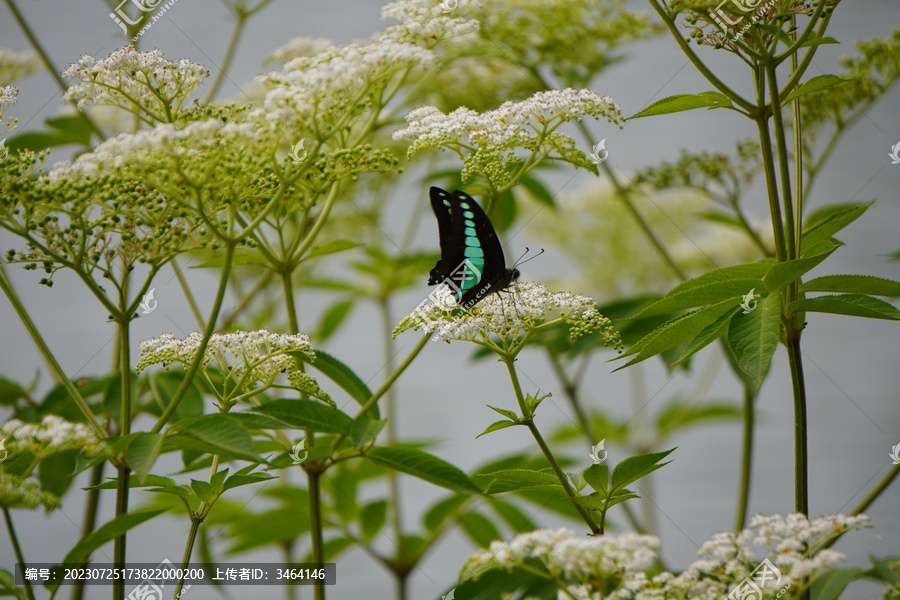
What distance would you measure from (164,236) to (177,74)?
11.1 inches

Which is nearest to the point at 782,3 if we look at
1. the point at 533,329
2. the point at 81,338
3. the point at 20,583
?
the point at 533,329

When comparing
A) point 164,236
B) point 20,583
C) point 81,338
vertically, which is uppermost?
point 81,338

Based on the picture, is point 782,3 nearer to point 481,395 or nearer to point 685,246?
point 685,246

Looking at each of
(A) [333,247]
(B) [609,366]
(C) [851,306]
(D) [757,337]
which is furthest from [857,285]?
(B) [609,366]

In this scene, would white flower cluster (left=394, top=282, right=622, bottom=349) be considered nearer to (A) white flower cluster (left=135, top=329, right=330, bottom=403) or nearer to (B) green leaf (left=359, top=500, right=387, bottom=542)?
(A) white flower cluster (left=135, top=329, right=330, bottom=403)

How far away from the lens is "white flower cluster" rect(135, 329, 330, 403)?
41.4 inches

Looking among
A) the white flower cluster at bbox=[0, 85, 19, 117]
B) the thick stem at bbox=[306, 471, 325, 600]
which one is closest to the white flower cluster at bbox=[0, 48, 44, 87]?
the white flower cluster at bbox=[0, 85, 19, 117]

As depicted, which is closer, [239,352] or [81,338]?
[239,352]

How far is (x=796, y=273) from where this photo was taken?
0.92 meters

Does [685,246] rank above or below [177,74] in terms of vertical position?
above

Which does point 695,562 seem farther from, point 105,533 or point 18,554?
point 18,554

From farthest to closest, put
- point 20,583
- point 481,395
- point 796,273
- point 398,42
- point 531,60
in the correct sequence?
point 481,395 → point 531,60 → point 398,42 → point 20,583 → point 796,273

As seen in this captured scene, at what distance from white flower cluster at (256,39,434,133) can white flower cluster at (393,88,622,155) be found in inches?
3.9

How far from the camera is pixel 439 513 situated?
1749mm
